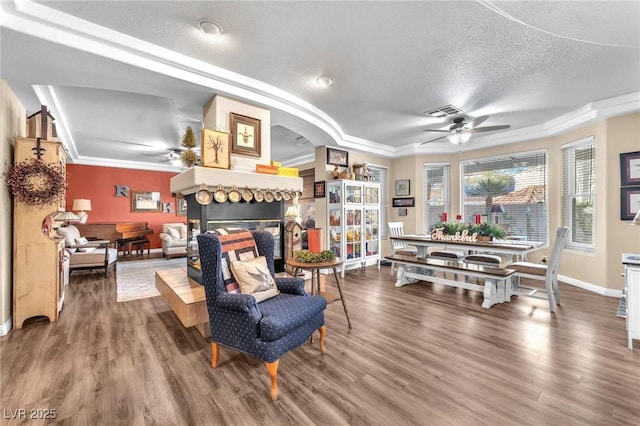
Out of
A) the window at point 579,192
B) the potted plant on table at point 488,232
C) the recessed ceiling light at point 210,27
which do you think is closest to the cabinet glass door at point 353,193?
the potted plant on table at point 488,232

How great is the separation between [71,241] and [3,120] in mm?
3259

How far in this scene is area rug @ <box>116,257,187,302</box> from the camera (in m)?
4.08

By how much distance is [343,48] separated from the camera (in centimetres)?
259

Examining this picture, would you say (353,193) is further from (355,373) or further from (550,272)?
(355,373)

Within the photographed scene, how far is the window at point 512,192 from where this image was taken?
504 centimetres

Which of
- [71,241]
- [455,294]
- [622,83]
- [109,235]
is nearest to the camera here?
[622,83]

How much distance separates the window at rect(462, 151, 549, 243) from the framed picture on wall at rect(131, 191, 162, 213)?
8.67 meters

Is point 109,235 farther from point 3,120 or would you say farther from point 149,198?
point 3,120

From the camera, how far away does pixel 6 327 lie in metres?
2.69

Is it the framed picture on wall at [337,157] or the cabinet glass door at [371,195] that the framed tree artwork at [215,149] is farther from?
the cabinet glass door at [371,195]

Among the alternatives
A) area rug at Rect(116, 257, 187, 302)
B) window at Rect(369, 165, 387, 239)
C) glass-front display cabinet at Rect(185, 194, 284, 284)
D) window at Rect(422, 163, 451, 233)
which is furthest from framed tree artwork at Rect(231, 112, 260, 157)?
window at Rect(422, 163, 451, 233)

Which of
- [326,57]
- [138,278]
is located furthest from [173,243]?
[326,57]

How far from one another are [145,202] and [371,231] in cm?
690

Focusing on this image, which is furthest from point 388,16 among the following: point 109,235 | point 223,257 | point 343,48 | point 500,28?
point 109,235
